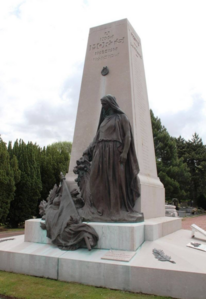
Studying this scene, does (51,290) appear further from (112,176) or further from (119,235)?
(112,176)

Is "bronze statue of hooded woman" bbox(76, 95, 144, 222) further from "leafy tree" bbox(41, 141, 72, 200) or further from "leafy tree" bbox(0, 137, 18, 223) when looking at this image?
"leafy tree" bbox(41, 141, 72, 200)

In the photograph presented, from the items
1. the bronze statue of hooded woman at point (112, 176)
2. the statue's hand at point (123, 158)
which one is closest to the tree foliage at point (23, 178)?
the bronze statue of hooded woman at point (112, 176)

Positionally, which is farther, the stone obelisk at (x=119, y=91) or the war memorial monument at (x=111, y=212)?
the stone obelisk at (x=119, y=91)

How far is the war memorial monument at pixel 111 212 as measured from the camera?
3697 mm

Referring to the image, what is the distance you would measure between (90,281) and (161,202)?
3691 millimetres

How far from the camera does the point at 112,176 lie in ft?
16.7

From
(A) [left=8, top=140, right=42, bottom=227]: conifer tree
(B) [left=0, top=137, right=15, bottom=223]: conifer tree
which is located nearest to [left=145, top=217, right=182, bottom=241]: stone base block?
(B) [left=0, top=137, right=15, bottom=223]: conifer tree

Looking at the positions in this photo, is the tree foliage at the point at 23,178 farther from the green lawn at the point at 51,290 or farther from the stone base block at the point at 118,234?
the green lawn at the point at 51,290

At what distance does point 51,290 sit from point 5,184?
481 inches

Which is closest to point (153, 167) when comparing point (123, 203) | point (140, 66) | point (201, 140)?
point (123, 203)

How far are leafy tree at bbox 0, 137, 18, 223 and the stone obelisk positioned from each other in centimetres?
933

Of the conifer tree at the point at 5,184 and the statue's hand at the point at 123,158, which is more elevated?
the conifer tree at the point at 5,184

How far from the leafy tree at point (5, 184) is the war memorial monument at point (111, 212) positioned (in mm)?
9346

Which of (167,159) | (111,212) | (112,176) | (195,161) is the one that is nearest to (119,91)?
(112,176)
